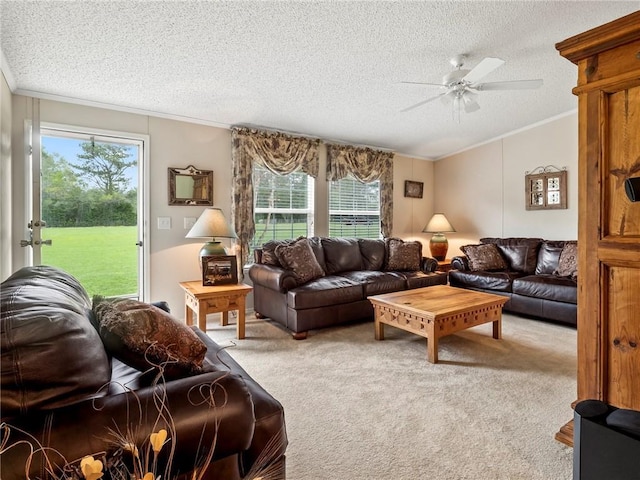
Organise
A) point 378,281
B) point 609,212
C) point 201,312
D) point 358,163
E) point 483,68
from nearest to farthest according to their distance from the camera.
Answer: point 609,212 < point 483,68 < point 201,312 < point 378,281 < point 358,163

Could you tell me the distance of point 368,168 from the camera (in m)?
5.46

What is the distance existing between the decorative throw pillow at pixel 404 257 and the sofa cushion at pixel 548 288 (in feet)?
3.93

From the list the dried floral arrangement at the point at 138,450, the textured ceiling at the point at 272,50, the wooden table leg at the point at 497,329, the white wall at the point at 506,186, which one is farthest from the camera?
the white wall at the point at 506,186

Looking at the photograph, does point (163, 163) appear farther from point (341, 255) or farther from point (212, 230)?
point (341, 255)

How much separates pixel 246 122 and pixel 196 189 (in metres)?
1.02

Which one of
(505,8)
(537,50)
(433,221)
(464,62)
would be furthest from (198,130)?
(433,221)

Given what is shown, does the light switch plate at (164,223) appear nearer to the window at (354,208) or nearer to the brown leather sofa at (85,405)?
the window at (354,208)

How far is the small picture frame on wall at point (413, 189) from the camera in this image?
6.06 m

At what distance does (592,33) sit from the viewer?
156 centimetres

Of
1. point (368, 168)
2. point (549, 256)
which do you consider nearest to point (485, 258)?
point (549, 256)

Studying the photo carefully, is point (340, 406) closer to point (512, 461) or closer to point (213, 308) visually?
point (512, 461)

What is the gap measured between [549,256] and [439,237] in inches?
65.1

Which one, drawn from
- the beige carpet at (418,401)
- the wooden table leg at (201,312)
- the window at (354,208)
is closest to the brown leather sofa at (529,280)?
the beige carpet at (418,401)

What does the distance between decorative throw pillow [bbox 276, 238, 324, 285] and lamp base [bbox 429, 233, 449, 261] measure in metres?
2.54
